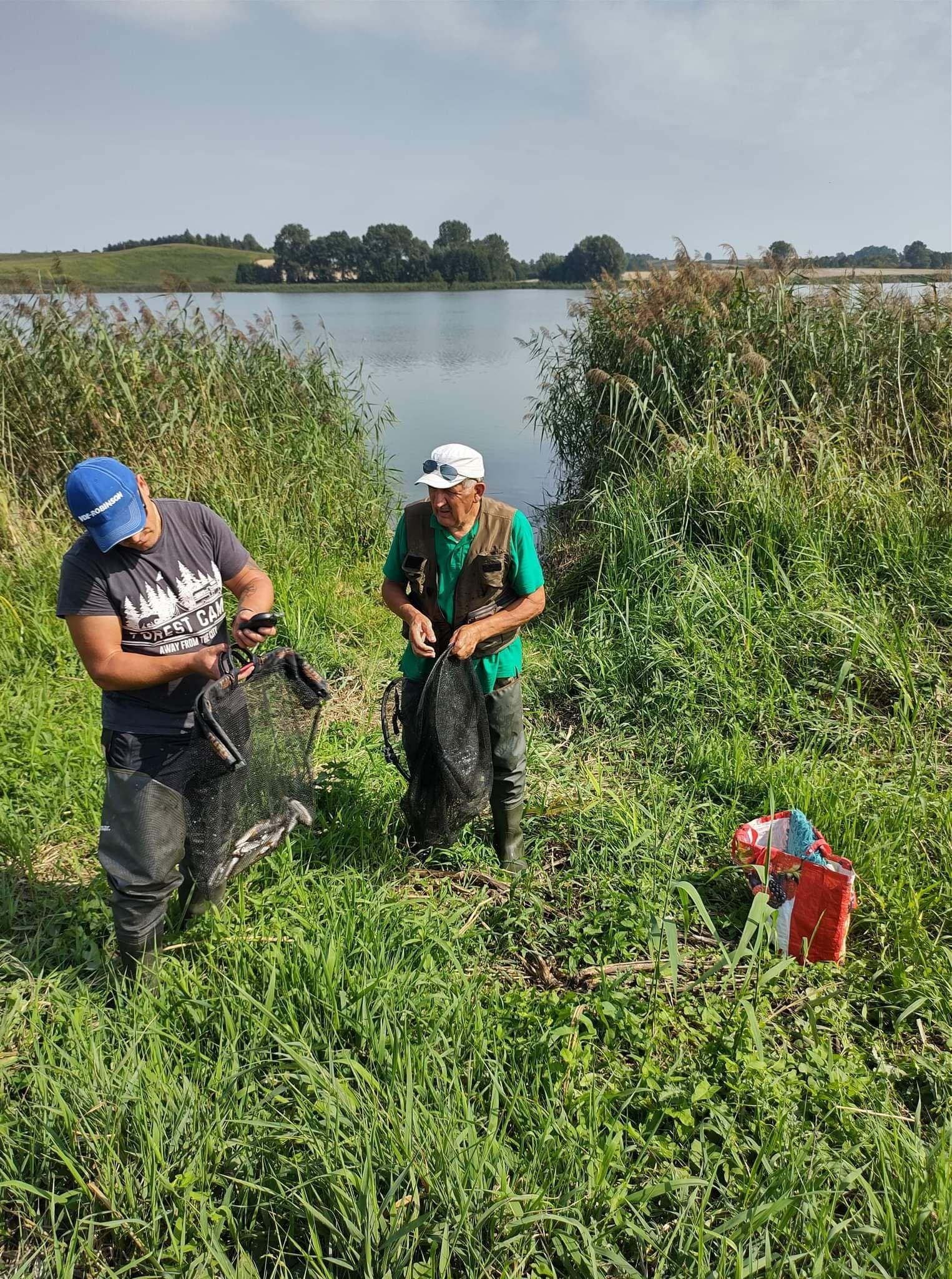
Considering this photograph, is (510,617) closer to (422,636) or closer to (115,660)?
(422,636)

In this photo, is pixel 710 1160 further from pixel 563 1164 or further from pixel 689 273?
pixel 689 273

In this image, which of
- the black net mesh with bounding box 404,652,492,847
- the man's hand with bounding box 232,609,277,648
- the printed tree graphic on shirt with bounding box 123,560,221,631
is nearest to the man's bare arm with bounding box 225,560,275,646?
the man's hand with bounding box 232,609,277,648

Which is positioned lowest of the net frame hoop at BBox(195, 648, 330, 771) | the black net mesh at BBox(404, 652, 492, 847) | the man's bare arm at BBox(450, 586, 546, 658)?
the black net mesh at BBox(404, 652, 492, 847)

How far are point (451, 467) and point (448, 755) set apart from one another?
3.23 ft

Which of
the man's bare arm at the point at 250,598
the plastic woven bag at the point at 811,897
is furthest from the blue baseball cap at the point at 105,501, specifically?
the plastic woven bag at the point at 811,897

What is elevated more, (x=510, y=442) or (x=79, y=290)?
Result: (x=79, y=290)

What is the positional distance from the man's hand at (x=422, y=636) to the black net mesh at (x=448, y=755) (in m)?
0.05

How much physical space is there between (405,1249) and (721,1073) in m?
0.95

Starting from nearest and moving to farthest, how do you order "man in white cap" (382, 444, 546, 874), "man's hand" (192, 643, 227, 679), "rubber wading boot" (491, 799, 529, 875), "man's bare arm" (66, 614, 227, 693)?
"man's bare arm" (66, 614, 227, 693) → "man's hand" (192, 643, 227, 679) → "man in white cap" (382, 444, 546, 874) → "rubber wading boot" (491, 799, 529, 875)

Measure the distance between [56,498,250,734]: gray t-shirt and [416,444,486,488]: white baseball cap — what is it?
710mm

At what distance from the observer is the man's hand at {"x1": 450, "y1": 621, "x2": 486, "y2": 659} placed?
2.73 meters

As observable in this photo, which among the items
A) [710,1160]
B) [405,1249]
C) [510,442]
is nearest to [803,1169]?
[710,1160]

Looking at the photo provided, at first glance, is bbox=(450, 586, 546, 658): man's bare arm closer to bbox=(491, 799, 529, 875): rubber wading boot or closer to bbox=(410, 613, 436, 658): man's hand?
bbox=(410, 613, 436, 658): man's hand

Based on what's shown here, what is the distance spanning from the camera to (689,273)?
667 cm
